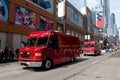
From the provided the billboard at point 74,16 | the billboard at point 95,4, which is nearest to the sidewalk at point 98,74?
the billboard at point 74,16

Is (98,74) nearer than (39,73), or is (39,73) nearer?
(98,74)

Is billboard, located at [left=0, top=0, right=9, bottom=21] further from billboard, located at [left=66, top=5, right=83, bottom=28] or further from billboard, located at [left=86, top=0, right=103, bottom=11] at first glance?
billboard, located at [left=86, top=0, right=103, bottom=11]

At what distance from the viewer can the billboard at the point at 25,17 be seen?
27206 millimetres

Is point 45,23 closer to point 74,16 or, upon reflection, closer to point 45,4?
point 45,4

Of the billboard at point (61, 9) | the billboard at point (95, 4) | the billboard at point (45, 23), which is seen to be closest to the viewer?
the billboard at point (45, 23)

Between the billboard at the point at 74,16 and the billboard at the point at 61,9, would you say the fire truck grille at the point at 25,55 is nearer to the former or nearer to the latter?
the billboard at the point at 61,9

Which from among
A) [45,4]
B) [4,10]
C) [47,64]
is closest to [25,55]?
[47,64]

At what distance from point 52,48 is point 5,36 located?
38.5 feet

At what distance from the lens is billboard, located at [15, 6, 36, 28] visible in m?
27.2

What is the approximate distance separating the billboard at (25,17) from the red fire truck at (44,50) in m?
11.5

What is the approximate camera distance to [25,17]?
2884cm

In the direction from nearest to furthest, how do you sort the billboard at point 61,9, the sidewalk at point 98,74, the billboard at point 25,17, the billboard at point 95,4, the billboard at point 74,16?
the sidewalk at point 98,74
the billboard at point 25,17
the billboard at point 61,9
the billboard at point 74,16
the billboard at point 95,4

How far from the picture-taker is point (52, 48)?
15.4 meters

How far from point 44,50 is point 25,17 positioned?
15869 mm
